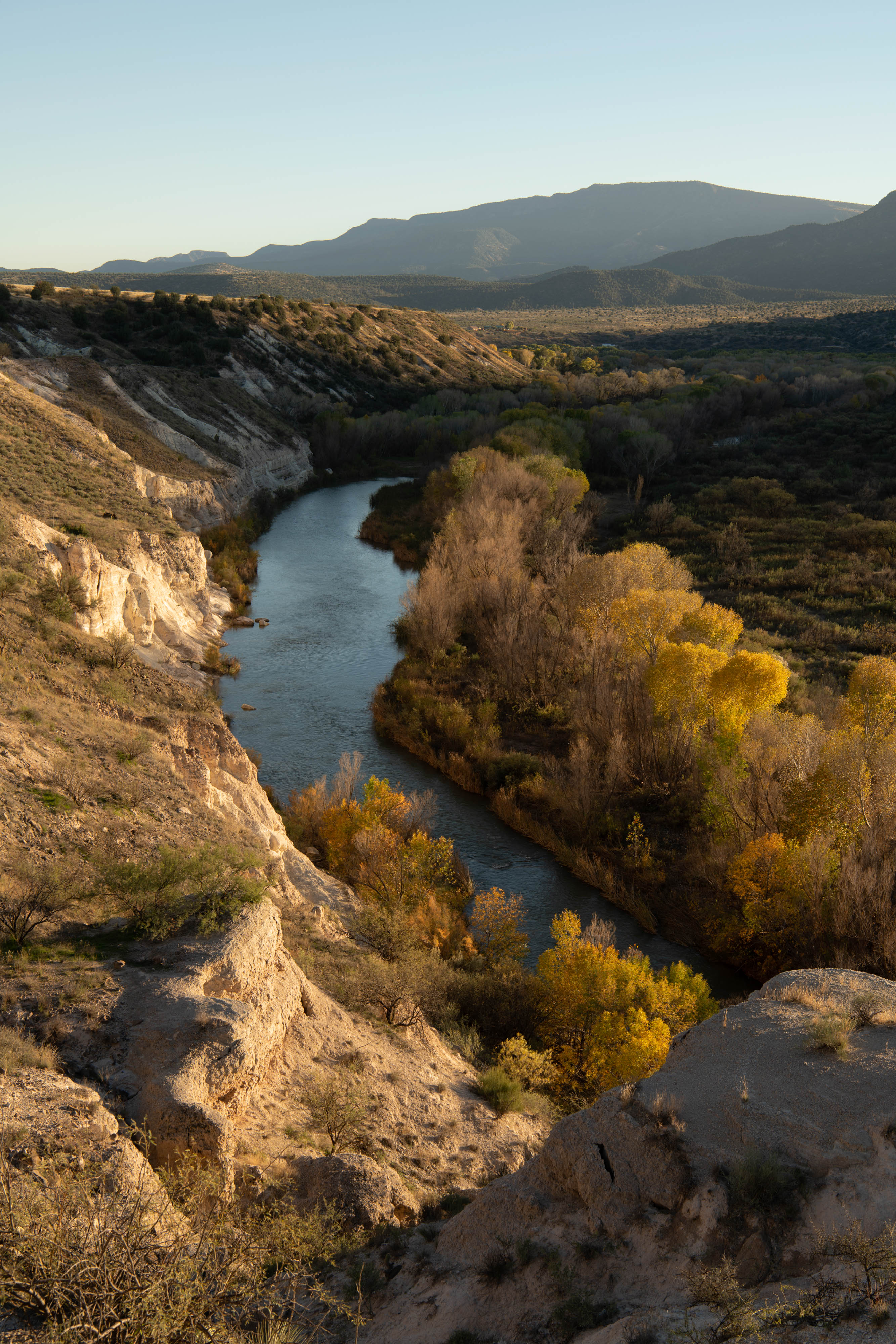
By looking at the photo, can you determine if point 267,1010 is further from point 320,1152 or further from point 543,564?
point 543,564

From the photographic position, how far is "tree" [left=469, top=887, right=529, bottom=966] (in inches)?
731

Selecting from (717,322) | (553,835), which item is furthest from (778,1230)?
(717,322)

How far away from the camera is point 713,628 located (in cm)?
2495

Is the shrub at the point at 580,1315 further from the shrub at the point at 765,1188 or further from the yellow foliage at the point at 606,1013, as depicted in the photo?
the yellow foliage at the point at 606,1013

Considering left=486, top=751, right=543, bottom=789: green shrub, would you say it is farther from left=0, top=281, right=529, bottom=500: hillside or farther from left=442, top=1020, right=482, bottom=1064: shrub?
left=0, top=281, right=529, bottom=500: hillside

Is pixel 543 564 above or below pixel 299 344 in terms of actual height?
below

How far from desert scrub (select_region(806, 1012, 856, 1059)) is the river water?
11.3 m

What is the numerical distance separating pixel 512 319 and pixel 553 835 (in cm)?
19640

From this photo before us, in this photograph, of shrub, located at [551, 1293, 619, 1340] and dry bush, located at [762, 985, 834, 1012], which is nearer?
shrub, located at [551, 1293, 619, 1340]

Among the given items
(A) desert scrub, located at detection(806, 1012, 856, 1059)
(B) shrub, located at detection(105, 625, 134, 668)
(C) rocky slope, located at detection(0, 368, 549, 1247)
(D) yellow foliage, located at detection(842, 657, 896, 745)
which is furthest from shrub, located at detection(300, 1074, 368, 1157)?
(D) yellow foliage, located at detection(842, 657, 896, 745)

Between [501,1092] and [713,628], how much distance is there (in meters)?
16.3

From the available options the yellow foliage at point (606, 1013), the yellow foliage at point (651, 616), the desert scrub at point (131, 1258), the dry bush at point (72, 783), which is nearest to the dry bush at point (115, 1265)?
the desert scrub at point (131, 1258)

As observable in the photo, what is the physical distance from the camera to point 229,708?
100ft

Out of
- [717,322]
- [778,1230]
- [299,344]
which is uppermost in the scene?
[717,322]
